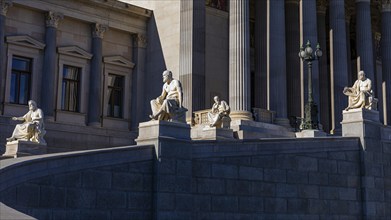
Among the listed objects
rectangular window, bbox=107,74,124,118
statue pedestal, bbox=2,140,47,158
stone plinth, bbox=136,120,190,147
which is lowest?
statue pedestal, bbox=2,140,47,158

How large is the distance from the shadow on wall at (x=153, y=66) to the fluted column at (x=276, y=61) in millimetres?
6513

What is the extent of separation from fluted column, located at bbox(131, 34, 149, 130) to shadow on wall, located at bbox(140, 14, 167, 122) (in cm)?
21

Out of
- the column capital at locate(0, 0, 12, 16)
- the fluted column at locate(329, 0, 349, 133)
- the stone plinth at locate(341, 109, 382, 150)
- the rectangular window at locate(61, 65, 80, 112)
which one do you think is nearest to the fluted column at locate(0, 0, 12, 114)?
the column capital at locate(0, 0, 12, 16)

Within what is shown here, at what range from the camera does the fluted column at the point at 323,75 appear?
46531mm

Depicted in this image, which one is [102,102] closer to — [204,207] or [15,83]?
[15,83]

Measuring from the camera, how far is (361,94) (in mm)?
25141

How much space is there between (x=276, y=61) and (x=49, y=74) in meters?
Result: 13.3

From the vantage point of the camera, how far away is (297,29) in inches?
1688

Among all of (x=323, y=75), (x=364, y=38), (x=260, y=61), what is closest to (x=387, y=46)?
(x=364, y=38)

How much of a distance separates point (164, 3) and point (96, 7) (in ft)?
13.8

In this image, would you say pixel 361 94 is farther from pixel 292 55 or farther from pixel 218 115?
pixel 292 55

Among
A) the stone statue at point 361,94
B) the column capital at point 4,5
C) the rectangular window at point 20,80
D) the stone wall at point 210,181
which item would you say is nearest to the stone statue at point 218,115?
the stone statue at point 361,94

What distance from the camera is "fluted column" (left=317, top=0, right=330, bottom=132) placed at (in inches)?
1832

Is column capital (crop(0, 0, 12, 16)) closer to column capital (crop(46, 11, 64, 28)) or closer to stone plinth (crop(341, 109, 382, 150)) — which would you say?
column capital (crop(46, 11, 64, 28))
